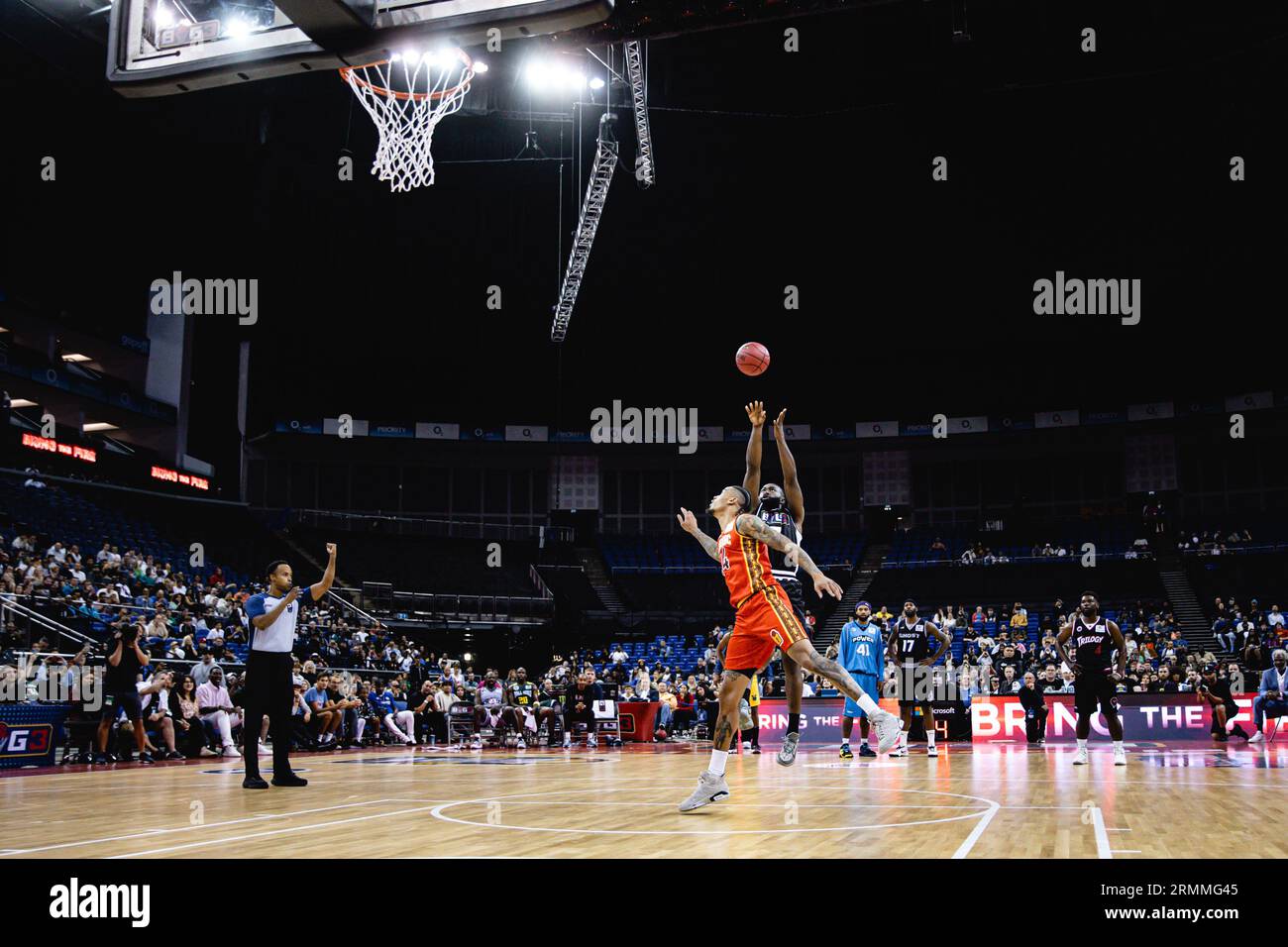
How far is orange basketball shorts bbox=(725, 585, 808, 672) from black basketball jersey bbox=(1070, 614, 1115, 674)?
6.72m

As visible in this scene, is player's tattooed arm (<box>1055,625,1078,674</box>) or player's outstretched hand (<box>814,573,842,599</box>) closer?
player's outstretched hand (<box>814,573,842,599</box>)

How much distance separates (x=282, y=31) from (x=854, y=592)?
32.3 meters

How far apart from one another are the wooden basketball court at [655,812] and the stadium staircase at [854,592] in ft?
79.2

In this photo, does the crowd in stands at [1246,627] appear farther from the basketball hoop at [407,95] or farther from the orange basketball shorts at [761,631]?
the orange basketball shorts at [761,631]

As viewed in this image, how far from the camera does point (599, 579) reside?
129 ft

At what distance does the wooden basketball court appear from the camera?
15.7 ft

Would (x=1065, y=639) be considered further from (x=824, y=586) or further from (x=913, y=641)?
(x=824, y=586)

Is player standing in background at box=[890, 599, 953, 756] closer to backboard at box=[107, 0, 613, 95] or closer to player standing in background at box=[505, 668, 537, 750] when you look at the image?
player standing in background at box=[505, 668, 537, 750]

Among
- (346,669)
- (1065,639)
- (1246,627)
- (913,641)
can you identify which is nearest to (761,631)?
(1065,639)

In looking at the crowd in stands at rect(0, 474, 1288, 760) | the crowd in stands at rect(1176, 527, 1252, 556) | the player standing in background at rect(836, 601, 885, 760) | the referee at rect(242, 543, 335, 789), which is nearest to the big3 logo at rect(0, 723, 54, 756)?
the crowd in stands at rect(0, 474, 1288, 760)

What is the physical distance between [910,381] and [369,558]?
20.1 m
